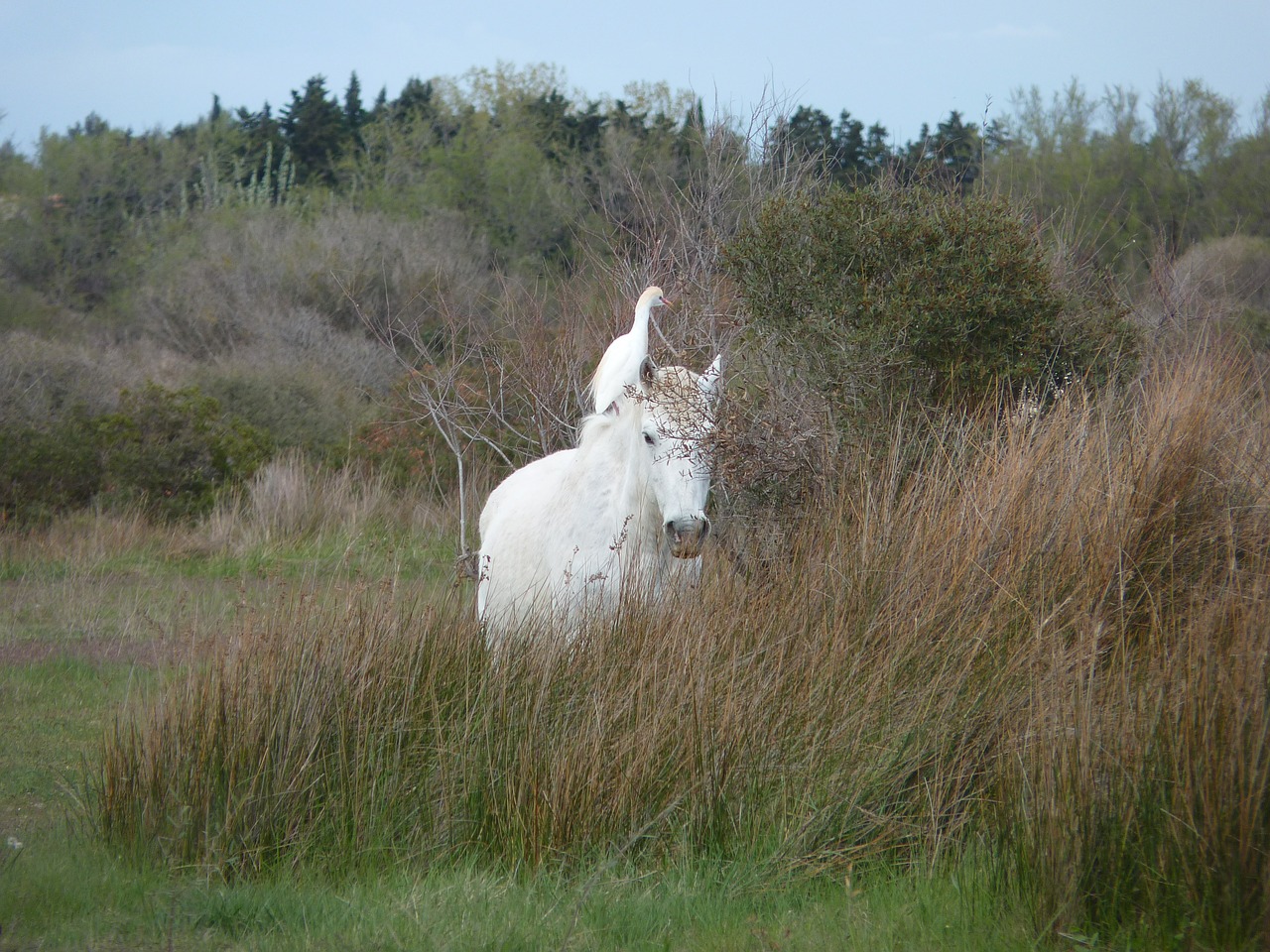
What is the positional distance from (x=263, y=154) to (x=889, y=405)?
124 ft

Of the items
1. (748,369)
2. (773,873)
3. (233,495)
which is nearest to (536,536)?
(748,369)

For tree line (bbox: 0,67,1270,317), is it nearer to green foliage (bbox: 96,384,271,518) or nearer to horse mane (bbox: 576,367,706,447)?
green foliage (bbox: 96,384,271,518)

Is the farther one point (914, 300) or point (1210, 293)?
point (1210, 293)

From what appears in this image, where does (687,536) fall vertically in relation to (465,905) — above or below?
above

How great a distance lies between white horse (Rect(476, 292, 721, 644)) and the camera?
473 cm

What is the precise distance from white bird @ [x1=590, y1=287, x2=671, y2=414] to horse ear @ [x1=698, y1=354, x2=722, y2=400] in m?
0.31

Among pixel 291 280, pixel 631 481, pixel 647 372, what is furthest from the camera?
pixel 291 280

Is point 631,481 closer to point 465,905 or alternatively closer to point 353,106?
point 465,905

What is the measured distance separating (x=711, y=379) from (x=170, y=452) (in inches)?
363

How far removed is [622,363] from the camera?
207 inches

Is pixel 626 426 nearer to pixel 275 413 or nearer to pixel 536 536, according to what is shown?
pixel 536 536

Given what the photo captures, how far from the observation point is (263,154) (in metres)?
38.8

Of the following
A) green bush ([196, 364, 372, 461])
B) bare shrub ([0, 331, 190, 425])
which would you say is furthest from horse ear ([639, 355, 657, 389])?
green bush ([196, 364, 372, 461])

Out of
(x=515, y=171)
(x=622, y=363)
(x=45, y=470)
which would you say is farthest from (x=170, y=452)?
(x=515, y=171)
